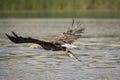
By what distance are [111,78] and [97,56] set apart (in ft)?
18.6

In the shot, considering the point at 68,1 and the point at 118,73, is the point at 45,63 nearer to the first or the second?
the point at 118,73

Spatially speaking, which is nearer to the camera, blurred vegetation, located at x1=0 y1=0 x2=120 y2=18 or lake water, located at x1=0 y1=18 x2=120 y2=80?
lake water, located at x1=0 y1=18 x2=120 y2=80

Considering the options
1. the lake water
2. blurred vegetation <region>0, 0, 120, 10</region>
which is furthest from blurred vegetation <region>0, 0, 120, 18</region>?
the lake water

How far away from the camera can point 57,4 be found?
76.1 m

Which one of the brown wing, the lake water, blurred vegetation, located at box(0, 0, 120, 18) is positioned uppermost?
the brown wing

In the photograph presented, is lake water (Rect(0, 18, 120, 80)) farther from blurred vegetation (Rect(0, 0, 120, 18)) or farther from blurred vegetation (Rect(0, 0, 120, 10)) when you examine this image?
blurred vegetation (Rect(0, 0, 120, 10))

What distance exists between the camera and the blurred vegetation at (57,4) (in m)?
75.7

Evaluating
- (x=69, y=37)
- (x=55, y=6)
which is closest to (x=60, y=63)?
(x=69, y=37)

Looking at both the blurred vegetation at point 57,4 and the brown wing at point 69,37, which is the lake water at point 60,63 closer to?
the brown wing at point 69,37

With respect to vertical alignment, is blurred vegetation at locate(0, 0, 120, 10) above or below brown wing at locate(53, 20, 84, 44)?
below

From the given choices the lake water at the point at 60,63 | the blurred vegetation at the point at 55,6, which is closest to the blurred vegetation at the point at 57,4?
the blurred vegetation at the point at 55,6

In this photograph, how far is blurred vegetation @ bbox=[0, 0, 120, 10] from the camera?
75.7 metres

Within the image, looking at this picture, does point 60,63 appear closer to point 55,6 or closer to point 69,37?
point 69,37

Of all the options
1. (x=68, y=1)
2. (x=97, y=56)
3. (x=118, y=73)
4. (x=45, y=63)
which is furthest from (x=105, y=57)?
(x=68, y=1)
